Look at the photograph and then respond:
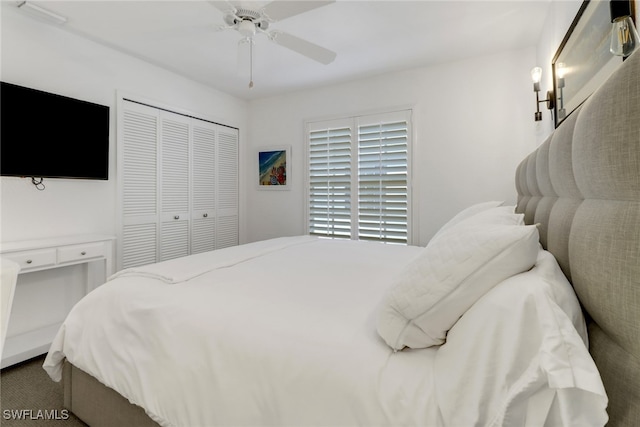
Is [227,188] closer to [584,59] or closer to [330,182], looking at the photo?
[330,182]

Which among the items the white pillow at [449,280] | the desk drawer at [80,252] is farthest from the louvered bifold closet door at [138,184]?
the white pillow at [449,280]

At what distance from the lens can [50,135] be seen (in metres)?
2.44

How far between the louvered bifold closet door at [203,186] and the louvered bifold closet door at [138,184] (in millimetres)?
508

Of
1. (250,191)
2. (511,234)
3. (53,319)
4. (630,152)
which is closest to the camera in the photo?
(630,152)

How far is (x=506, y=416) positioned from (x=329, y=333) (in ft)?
1.66

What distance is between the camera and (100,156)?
9.11 ft

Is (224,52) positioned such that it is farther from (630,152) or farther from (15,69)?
(630,152)

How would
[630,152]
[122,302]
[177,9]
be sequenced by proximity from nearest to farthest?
1. [630,152]
2. [122,302]
3. [177,9]

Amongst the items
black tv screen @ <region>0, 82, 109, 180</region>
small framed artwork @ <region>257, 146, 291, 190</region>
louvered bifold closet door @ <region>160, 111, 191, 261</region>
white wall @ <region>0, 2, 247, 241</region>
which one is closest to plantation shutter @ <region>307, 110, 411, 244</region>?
small framed artwork @ <region>257, 146, 291, 190</region>

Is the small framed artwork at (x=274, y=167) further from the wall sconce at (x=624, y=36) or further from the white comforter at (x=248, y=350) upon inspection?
the wall sconce at (x=624, y=36)

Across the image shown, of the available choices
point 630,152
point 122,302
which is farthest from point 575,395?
point 122,302

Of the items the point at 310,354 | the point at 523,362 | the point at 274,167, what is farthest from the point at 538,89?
the point at 274,167

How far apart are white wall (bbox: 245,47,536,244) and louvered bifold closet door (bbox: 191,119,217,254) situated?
4.92 feet

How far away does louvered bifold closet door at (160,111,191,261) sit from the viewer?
3.42m
